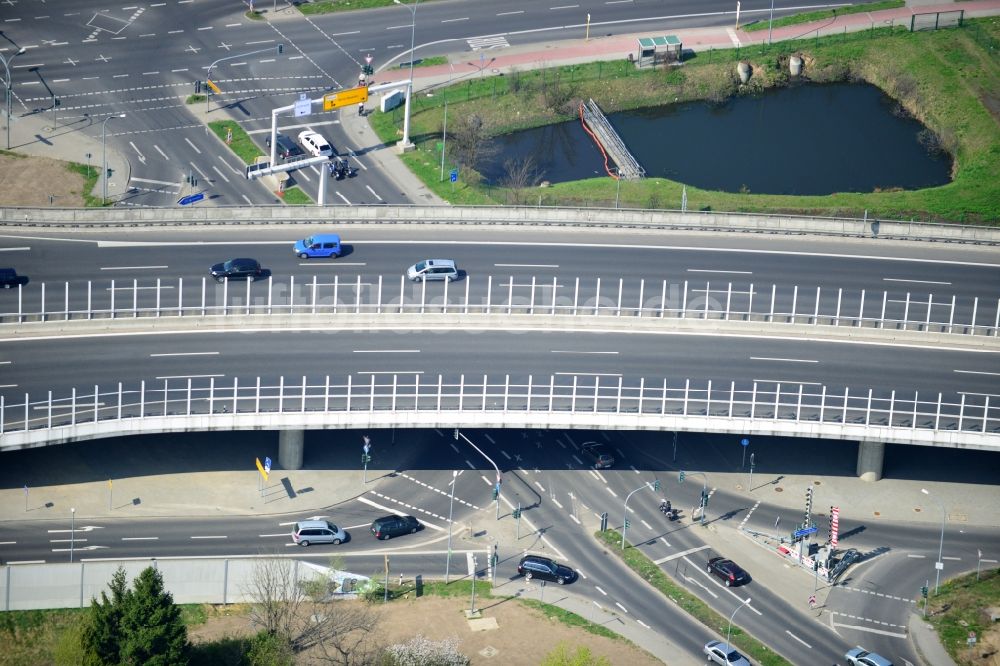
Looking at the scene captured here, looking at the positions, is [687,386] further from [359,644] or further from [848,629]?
[359,644]

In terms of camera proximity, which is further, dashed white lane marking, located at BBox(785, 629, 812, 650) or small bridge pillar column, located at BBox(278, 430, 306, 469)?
small bridge pillar column, located at BBox(278, 430, 306, 469)

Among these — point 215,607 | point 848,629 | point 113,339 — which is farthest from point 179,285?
point 848,629

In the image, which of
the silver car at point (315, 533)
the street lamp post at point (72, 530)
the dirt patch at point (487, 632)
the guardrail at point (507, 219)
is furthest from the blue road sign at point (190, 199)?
the dirt patch at point (487, 632)

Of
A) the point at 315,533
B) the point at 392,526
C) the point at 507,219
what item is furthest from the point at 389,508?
the point at 507,219

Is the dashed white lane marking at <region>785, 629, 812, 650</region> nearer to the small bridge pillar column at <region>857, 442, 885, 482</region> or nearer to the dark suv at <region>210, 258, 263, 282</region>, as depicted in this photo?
the small bridge pillar column at <region>857, 442, 885, 482</region>

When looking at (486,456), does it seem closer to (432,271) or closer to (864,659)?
(432,271)

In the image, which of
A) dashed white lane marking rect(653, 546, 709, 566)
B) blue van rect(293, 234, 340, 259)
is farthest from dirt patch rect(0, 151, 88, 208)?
dashed white lane marking rect(653, 546, 709, 566)
